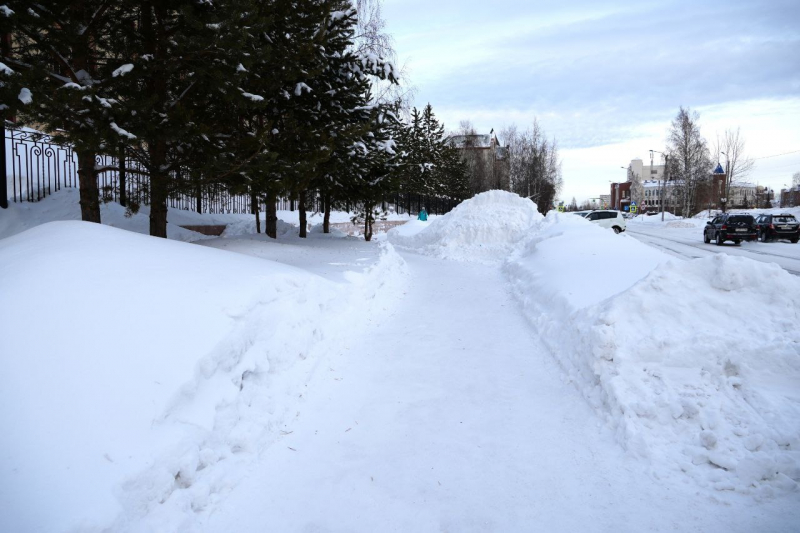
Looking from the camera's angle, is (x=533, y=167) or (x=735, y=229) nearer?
(x=735, y=229)

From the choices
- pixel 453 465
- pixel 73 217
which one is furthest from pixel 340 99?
pixel 453 465

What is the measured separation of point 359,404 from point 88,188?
596 centimetres

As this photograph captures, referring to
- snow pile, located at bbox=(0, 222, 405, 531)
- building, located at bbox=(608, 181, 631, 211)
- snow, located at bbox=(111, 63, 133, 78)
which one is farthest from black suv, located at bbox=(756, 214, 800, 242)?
building, located at bbox=(608, 181, 631, 211)

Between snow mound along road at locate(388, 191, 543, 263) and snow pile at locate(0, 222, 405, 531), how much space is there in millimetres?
12759

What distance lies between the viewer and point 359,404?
490 cm

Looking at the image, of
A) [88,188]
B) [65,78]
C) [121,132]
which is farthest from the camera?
[88,188]

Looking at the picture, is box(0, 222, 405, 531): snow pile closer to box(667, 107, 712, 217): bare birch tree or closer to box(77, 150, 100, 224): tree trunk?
box(77, 150, 100, 224): tree trunk

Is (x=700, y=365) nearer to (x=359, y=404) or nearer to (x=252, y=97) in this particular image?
(x=359, y=404)

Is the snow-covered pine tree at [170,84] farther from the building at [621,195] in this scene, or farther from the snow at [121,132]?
the building at [621,195]

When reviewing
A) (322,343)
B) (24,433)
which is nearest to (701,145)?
(322,343)

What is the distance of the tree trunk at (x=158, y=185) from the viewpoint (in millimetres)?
7637

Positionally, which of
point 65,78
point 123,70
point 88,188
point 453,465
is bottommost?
point 453,465

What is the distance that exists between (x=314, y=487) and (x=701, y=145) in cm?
6343

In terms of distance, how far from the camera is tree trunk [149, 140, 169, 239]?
7.64m
